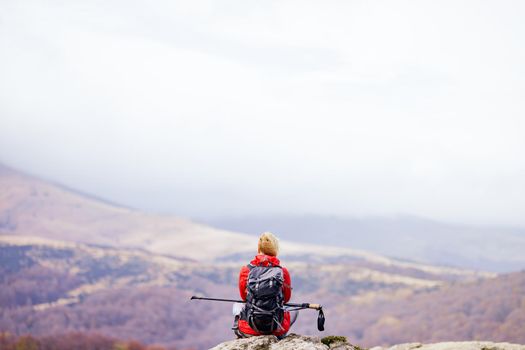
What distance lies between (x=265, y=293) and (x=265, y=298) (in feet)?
0.59

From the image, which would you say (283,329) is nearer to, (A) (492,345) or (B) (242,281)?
(B) (242,281)

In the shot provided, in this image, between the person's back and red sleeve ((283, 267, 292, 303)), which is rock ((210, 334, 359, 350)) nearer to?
the person's back

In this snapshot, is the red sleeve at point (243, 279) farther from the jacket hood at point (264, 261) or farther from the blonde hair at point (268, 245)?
the blonde hair at point (268, 245)

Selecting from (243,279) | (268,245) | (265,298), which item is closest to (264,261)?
(268,245)

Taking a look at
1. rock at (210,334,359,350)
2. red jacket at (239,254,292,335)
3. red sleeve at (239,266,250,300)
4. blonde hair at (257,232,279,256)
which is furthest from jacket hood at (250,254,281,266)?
rock at (210,334,359,350)

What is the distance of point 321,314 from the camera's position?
18.4 m

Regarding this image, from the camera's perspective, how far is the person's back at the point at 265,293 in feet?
59.8

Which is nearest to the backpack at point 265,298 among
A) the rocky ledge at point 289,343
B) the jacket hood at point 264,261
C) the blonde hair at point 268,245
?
the jacket hood at point 264,261

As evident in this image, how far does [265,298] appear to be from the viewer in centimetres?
1822

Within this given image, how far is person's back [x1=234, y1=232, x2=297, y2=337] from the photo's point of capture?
18.2m

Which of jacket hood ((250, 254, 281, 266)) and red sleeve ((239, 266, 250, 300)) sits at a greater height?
jacket hood ((250, 254, 281, 266))

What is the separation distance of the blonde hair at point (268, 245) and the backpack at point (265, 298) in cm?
56

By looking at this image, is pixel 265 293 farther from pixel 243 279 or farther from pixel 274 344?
pixel 274 344

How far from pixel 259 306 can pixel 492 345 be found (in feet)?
37.8
